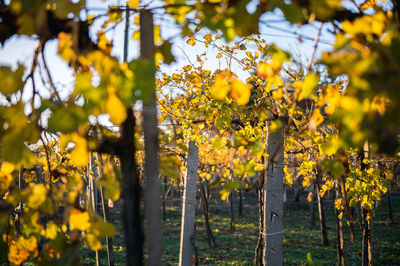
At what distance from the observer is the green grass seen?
27.4 feet

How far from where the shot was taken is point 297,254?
28.9 ft

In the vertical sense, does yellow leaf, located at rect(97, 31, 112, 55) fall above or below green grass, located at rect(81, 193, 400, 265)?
above

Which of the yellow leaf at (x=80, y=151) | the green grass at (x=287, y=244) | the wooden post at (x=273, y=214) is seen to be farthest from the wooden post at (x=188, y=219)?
the green grass at (x=287, y=244)

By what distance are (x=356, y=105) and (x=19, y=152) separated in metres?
1.23

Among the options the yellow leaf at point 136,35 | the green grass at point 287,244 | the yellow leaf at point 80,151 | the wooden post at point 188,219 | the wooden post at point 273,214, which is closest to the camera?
the yellow leaf at point 80,151

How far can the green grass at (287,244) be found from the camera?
8.36 metres

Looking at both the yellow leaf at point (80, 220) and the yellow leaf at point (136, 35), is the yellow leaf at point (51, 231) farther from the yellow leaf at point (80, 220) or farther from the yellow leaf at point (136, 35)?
the yellow leaf at point (136, 35)

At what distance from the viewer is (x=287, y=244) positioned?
1009 centimetres

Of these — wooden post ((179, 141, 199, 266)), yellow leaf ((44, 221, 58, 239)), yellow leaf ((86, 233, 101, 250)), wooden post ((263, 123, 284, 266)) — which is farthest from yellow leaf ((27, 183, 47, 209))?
wooden post ((179, 141, 199, 266))

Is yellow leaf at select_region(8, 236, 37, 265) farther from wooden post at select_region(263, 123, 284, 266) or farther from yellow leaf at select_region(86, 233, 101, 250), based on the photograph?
wooden post at select_region(263, 123, 284, 266)

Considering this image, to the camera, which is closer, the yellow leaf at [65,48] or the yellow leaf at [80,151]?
the yellow leaf at [80,151]

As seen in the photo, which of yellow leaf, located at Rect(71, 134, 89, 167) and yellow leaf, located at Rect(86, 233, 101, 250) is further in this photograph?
yellow leaf, located at Rect(86, 233, 101, 250)

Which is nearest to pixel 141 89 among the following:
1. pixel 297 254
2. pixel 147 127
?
pixel 147 127

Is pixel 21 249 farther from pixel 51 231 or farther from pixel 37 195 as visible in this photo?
pixel 37 195
